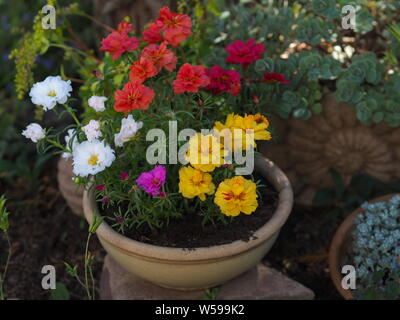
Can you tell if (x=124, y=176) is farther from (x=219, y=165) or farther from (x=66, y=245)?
(x=66, y=245)

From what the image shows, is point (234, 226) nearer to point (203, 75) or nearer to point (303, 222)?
point (203, 75)

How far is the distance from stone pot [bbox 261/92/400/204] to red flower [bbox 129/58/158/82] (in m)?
0.83

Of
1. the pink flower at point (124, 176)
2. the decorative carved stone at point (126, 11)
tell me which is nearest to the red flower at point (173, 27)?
the pink flower at point (124, 176)

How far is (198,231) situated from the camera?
68.0 inches

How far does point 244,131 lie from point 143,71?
0.35 metres

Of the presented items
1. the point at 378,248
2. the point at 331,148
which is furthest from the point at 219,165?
the point at 331,148

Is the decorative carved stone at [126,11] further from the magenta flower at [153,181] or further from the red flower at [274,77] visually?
the magenta flower at [153,181]

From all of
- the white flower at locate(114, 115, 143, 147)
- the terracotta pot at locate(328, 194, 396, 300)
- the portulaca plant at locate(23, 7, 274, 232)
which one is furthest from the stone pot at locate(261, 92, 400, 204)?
the white flower at locate(114, 115, 143, 147)

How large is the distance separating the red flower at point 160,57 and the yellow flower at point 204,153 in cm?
25

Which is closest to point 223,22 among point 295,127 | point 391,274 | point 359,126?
point 295,127

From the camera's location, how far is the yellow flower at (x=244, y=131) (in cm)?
157

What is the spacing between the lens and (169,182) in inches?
69.4

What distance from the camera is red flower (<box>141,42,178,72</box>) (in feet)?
5.23

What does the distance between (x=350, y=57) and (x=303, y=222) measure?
0.76m
